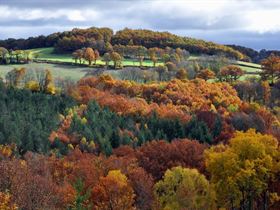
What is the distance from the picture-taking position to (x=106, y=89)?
160 metres

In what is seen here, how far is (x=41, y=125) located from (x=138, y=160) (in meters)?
34.1

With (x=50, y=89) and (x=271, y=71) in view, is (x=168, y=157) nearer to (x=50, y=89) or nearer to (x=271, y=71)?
(x=50, y=89)

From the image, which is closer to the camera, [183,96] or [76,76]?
[183,96]

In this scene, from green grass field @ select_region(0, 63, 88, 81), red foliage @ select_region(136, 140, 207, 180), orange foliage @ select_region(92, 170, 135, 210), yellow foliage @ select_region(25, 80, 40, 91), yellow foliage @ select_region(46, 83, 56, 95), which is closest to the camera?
orange foliage @ select_region(92, 170, 135, 210)

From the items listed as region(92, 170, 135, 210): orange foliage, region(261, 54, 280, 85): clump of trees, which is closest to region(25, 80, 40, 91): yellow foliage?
region(261, 54, 280, 85): clump of trees

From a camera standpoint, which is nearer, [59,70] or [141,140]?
[141,140]

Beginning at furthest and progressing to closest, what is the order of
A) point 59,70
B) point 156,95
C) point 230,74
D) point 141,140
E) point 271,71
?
point 59,70, point 230,74, point 271,71, point 156,95, point 141,140

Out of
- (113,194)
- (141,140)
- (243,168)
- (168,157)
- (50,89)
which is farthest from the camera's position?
(50,89)

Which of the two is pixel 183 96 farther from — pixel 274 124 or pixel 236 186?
pixel 236 186

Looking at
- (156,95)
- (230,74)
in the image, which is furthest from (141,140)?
(230,74)

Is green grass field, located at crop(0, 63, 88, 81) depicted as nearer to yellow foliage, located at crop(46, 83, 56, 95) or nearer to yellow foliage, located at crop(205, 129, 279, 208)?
yellow foliage, located at crop(46, 83, 56, 95)

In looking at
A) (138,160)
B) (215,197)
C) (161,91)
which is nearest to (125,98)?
(161,91)

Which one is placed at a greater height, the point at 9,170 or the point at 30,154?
the point at 9,170

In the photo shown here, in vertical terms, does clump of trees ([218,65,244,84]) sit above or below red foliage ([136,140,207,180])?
above
